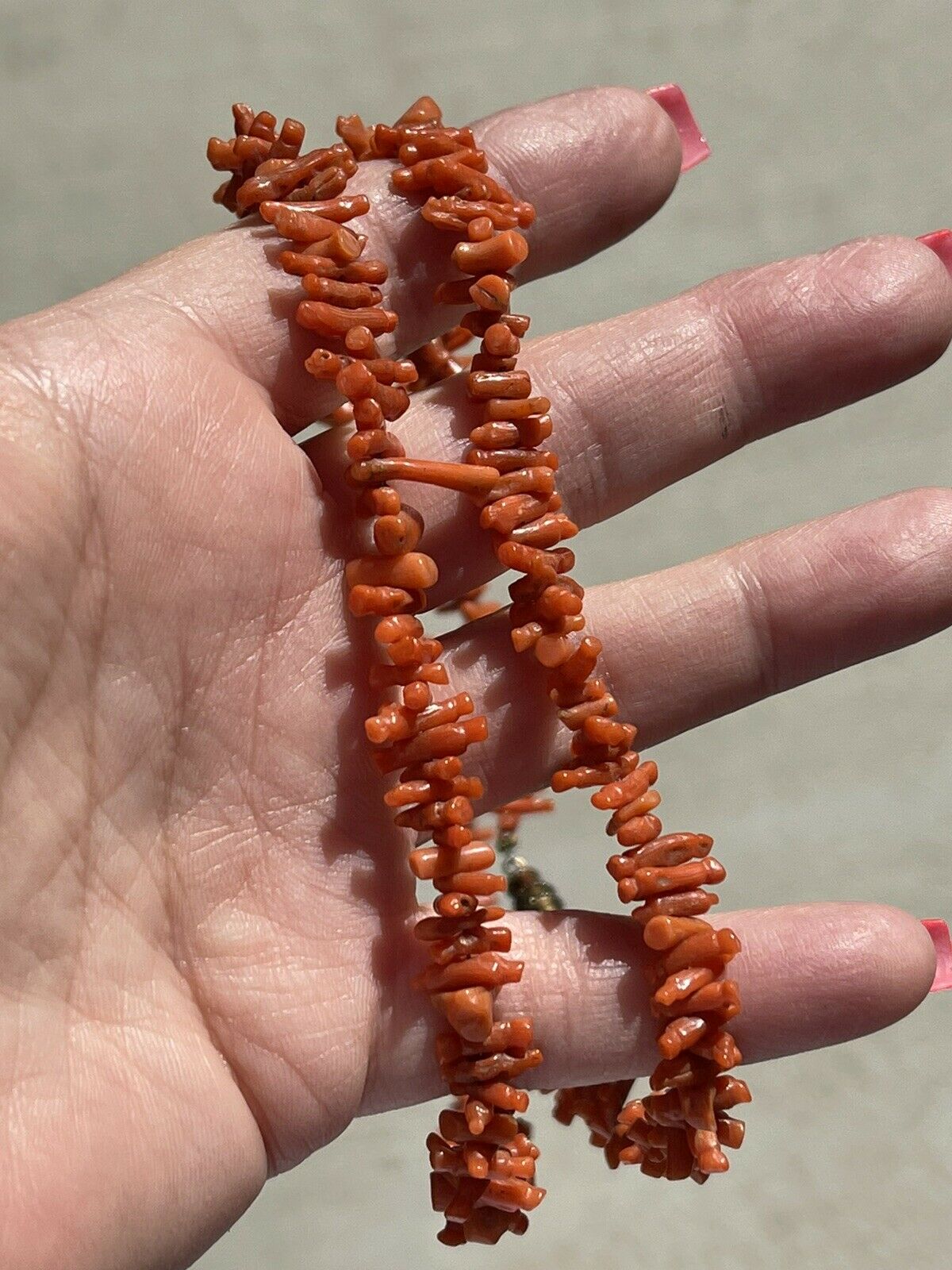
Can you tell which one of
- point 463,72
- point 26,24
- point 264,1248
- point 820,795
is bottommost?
point 264,1248

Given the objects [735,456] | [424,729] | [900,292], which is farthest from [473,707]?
[735,456]

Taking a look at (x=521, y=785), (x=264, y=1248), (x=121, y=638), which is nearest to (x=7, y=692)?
(x=121, y=638)

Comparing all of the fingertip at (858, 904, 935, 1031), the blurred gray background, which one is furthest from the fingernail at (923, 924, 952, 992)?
the blurred gray background

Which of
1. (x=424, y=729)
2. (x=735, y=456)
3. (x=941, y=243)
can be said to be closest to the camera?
(x=424, y=729)

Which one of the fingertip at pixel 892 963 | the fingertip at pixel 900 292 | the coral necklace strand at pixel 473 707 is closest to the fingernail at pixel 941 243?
the fingertip at pixel 900 292

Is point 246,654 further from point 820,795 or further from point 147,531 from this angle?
point 820,795

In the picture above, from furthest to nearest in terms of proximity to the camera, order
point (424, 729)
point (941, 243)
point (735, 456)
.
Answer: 1. point (735, 456)
2. point (941, 243)
3. point (424, 729)

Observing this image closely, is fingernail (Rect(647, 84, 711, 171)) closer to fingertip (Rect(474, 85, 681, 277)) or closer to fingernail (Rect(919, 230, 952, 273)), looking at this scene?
fingertip (Rect(474, 85, 681, 277))

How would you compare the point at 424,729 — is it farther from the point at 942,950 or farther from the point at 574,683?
the point at 942,950
